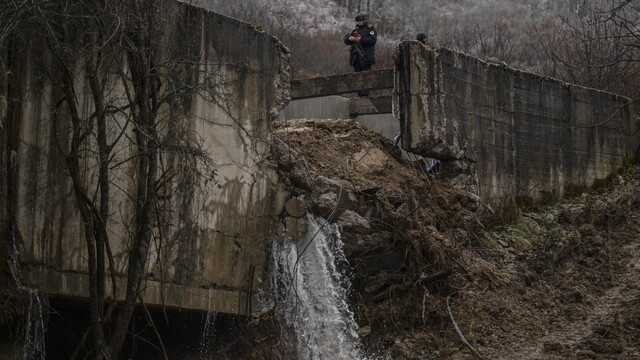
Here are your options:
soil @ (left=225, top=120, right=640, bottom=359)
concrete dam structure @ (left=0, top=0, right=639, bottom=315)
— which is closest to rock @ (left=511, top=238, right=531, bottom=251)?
soil @ (left=225, top=120, right=640, bottom=359)

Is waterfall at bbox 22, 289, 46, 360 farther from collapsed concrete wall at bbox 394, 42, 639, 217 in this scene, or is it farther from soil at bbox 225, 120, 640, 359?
collapsed concrete wall at bbox 394, 42, 639, 217

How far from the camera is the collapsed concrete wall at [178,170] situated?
952cm

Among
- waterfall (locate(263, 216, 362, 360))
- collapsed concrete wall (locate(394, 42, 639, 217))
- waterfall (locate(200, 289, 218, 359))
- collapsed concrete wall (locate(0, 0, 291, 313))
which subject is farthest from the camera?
collapsed concrete wall (locate(394, 42, 639, 217))

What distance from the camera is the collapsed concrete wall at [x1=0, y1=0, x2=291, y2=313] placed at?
31.2 ft

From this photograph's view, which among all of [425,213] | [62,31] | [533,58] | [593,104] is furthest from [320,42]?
[62,31]

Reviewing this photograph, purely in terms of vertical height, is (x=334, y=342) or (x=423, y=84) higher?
(x=423, y=84)

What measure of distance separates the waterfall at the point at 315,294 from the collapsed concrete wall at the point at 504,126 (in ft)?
6.86

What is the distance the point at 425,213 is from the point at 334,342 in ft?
7.47

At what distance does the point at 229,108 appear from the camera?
11.5 m

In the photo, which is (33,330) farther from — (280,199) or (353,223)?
(353,223)

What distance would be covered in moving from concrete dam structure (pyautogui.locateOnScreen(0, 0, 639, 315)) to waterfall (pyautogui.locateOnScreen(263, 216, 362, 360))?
28 cm

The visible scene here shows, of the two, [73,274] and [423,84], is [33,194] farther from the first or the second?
[423,84]

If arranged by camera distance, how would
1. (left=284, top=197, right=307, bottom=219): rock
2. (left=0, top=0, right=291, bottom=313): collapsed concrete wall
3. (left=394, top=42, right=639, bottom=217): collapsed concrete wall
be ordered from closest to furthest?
(left=0, top=0, right=291, bottom=313): collapsed concrete wall < (left=284, top=197, right=307, bottom=219): rock < (left=394, top=42, right=639, bottom=217): collapsed concrete wall

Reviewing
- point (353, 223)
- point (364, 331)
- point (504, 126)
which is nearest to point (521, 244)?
point (504, 126)
